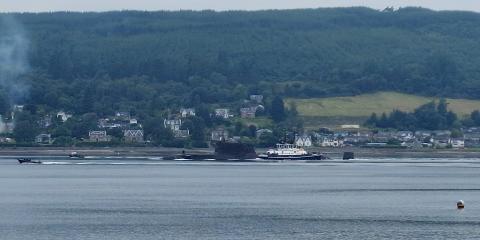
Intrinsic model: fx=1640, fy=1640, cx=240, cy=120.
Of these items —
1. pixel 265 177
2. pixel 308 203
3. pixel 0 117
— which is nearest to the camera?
pixel 308 203

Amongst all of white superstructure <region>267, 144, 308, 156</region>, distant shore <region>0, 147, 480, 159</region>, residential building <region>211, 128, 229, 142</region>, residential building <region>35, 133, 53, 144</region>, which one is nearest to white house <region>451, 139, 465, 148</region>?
distant shore <region>0, 147, 480, 159</region>

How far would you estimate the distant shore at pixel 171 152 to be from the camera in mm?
172125

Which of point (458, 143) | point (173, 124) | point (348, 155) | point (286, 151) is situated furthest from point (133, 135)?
point (286, 151)

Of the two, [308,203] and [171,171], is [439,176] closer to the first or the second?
[171,171]

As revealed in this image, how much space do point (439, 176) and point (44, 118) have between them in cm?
8756

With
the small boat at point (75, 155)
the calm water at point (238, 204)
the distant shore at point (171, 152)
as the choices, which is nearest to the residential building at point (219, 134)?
the distant shore at point (171, 152)

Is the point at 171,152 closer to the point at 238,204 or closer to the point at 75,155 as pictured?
the point at 75,155

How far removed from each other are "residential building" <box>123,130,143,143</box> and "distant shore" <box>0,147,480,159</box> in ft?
23.0

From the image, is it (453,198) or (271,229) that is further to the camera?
(453,198)

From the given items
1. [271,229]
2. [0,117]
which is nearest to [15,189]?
[271,229]

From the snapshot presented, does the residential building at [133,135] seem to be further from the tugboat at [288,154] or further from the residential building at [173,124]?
the tugboat at [288,154]

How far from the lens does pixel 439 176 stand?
120m

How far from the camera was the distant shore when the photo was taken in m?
172

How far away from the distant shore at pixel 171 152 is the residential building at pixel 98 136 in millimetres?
8952
